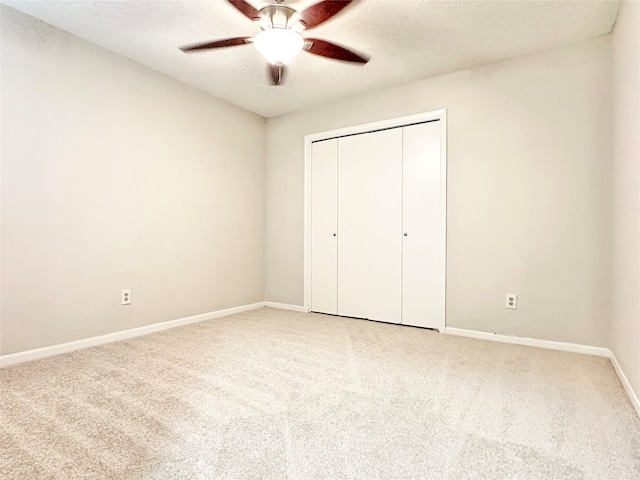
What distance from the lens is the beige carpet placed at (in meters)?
1.21

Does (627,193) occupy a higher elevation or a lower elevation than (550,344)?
higher

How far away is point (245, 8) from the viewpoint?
1.77m

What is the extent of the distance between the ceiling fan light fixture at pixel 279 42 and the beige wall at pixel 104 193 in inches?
58.6

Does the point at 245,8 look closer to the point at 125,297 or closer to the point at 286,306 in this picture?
the point at 125,297

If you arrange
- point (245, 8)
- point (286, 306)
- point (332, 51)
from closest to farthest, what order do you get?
point (245, 8) → point (332, 51) → point (286, 306)

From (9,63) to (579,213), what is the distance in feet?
13.0

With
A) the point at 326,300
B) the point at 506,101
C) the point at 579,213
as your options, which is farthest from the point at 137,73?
the point at 579,213

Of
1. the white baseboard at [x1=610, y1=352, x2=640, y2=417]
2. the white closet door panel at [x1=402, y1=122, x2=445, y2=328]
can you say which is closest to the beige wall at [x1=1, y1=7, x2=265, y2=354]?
the white closet door panel at [x1=402, y1=122, x2=445, y2=328]

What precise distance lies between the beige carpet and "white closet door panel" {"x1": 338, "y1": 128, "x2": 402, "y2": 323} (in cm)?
88

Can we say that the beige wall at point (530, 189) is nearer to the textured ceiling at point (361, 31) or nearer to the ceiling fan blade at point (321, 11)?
the textured ceiling at point (361, 31)

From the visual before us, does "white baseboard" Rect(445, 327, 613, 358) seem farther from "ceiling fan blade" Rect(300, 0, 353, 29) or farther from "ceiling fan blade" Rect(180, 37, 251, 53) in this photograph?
"ceiling fan blade" Rect(180, 37, 251, 53)

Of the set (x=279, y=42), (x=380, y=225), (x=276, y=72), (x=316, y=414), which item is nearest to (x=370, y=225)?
(x=380, y=225)

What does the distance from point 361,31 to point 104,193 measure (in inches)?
88.9

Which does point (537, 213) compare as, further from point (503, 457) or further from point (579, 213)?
point (503, 457)
